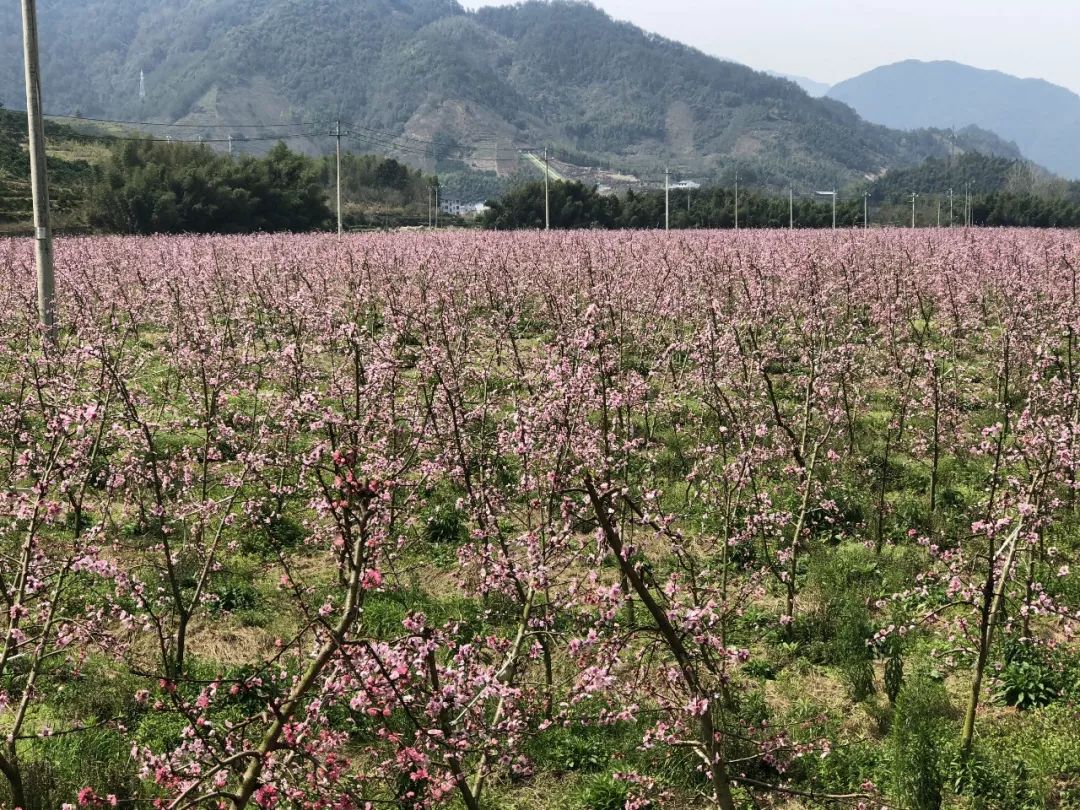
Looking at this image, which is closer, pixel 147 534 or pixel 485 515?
pixel 485 515

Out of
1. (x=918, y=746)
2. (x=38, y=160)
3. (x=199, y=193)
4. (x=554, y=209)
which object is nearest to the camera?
(x=918, y=746)

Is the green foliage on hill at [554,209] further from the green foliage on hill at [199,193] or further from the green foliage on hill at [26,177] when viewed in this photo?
the green foliage on hill at [26,177]

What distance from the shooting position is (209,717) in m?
5.98

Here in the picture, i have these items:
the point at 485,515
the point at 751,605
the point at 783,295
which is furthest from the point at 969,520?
the point at 783,295

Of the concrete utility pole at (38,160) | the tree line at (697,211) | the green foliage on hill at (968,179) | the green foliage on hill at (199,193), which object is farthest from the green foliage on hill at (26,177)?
the green foliage on hill at (968,179)

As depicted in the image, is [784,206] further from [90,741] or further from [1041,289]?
[90,741]

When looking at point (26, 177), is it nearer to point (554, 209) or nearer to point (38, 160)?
point (554, 209)

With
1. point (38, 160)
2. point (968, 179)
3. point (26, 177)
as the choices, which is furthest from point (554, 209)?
point (968, 179)

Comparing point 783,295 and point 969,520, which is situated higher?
point 783,295

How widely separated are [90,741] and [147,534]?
3620 mm

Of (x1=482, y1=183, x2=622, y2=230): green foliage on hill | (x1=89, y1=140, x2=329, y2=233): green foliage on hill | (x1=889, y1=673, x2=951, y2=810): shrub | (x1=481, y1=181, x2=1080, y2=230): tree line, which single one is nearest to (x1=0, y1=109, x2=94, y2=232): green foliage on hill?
(x1=89, y1=140, x2=329, y2=233): green foliage on hill

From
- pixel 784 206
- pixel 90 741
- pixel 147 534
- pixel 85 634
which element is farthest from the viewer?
pixel 784 206

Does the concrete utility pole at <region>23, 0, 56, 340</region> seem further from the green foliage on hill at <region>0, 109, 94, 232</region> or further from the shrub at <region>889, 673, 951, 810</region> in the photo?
the green foliage on hill at <region>0, 109, 94, 232</region>

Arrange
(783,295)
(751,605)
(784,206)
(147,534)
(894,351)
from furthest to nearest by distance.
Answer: (784,206), (783,295), (894,351), (147,534), (751,605)
